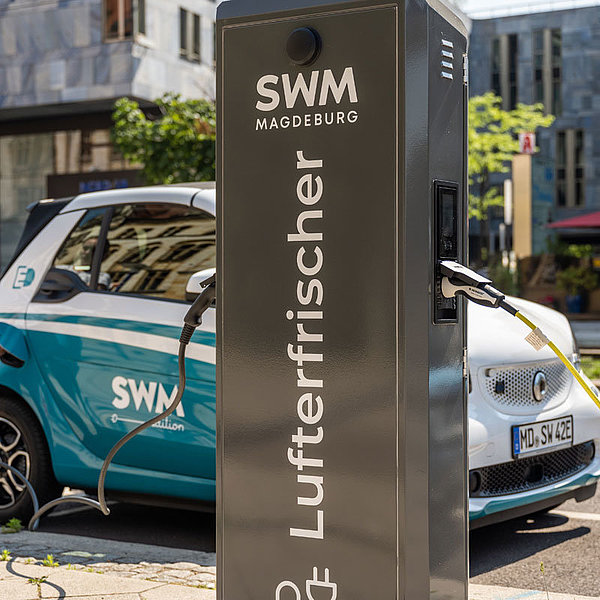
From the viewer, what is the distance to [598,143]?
50562 mm

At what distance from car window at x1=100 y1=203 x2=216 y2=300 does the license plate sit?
1.66 metres

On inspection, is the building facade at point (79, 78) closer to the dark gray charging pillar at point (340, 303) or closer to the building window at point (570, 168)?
the dark gray charging pillar at point (340, 303)

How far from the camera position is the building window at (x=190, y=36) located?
1128 inches

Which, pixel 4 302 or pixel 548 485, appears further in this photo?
pixel 4 302

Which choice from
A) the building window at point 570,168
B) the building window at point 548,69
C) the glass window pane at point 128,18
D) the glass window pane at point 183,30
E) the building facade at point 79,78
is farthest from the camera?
the building window at point 548,69

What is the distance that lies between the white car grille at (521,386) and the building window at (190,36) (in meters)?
24.4

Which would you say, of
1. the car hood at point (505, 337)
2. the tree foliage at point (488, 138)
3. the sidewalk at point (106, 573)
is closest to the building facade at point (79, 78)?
the tree foliage at point (488, 138)

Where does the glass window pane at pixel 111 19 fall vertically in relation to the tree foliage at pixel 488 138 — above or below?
above

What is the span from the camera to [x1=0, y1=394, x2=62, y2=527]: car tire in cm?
546

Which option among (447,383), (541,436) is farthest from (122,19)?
(447,383)

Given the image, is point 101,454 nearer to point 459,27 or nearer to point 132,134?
point 459,27

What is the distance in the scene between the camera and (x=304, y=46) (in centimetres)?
277

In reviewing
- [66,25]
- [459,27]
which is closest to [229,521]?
[459,27]

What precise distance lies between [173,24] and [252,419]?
26.5 metres
